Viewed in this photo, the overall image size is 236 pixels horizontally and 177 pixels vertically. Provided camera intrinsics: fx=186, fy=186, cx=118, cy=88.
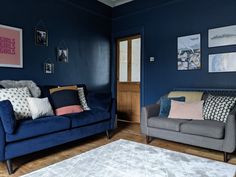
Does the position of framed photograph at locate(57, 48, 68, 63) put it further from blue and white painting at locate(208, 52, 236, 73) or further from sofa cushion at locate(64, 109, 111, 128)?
blue and white painting at locate(208, 52, 236, 73)

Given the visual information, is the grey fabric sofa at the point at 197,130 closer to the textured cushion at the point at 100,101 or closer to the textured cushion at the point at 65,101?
the textured cushion at the point at 100,101

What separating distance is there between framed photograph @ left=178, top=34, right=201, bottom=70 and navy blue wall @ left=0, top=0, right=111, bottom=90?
187 centimetres

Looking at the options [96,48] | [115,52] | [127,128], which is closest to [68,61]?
[96,48]

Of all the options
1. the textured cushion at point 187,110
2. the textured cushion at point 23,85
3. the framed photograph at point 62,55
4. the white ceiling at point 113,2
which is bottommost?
the textured cushion at point 187,110

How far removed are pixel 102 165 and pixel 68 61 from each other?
8.40 ft

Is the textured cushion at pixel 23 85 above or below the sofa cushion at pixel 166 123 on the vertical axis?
above

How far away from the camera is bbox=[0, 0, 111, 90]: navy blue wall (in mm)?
3066

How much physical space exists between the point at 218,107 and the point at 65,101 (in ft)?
7.42

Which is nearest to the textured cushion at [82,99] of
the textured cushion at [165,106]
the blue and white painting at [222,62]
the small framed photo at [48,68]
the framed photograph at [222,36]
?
the small framed photo at [48,68]

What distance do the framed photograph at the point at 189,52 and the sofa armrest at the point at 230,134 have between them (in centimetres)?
142

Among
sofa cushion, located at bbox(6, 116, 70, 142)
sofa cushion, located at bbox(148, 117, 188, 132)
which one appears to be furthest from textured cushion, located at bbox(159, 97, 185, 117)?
sofa cushion, located at bbox(6, 116, 70, 142)

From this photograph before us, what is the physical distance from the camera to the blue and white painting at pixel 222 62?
3031 millimetres

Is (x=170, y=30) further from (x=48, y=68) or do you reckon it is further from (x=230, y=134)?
(x=48, y=68)

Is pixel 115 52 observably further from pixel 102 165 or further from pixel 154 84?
pixel 102 165
